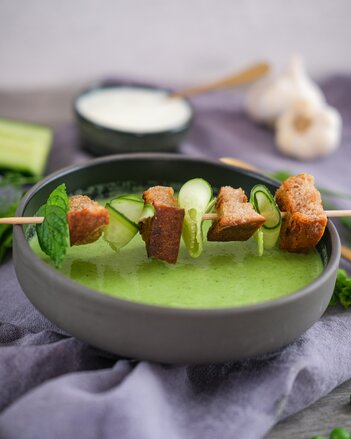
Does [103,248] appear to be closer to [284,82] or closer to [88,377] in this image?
[88,377]

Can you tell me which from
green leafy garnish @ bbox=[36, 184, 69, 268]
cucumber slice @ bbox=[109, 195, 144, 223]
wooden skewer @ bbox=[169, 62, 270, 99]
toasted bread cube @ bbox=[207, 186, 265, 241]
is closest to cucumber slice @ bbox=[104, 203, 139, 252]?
cucumber slice @ bbox=[109, 195, 144, 223]

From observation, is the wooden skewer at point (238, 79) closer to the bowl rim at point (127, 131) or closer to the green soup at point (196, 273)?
the bowl rim at point (127, 131)

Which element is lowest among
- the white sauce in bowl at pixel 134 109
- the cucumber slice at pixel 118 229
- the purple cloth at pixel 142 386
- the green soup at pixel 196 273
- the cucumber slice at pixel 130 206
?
the white sauce in bowl at pixel 134 109

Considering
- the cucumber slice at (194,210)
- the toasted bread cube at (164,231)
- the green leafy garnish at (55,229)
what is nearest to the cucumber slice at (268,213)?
the cucumber slice at (194,210)

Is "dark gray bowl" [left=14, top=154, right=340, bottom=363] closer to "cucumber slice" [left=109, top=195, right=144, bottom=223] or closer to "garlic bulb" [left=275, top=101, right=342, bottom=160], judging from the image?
"cucumber slice" [left=109, top=195, right=144, bottom=223]

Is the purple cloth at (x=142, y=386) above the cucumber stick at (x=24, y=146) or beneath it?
above

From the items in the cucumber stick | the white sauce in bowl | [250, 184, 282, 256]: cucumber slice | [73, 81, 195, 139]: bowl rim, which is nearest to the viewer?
[250, 184, 282, 256]: cucumber slice
